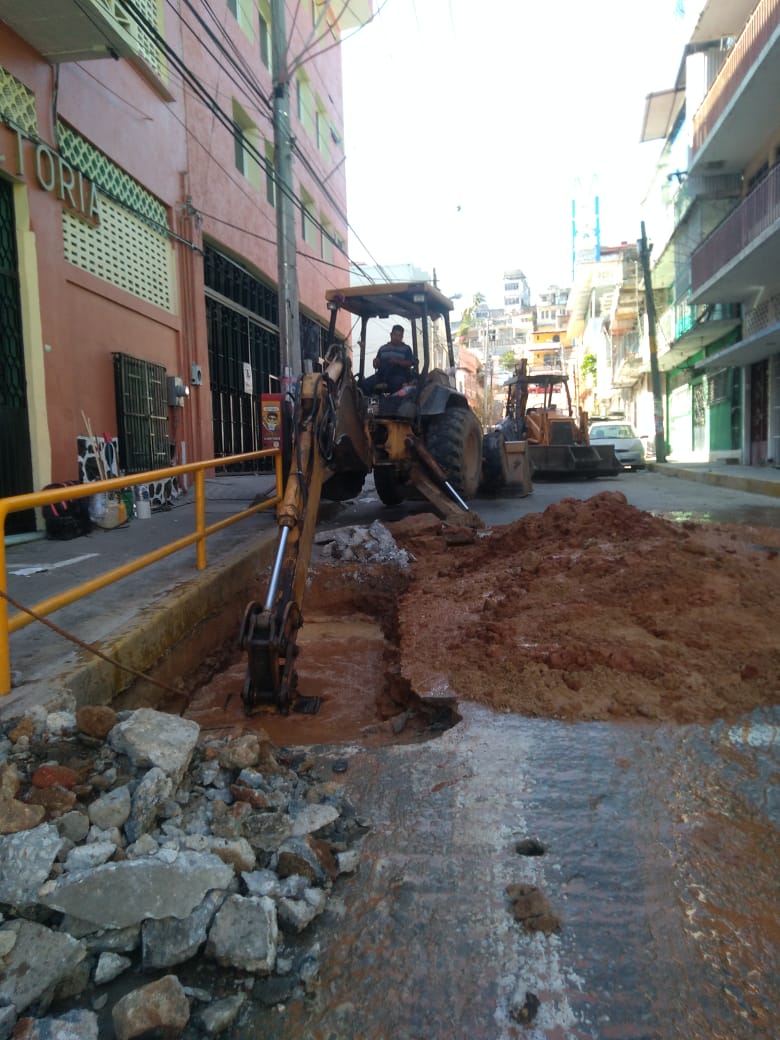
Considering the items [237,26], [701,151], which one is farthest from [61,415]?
[701,151]

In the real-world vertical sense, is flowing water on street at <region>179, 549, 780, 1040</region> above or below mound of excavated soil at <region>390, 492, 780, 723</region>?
below

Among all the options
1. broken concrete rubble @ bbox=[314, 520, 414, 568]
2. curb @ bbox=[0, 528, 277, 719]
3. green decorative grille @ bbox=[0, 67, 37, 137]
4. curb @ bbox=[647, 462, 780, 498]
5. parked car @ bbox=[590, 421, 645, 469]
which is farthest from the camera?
parked car @ bbox=[590, 421, 645, 469]

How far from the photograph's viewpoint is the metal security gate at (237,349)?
47.8ft

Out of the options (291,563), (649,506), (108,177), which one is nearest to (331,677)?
(291,563)

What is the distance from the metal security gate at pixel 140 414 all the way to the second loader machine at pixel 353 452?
2.57 meters

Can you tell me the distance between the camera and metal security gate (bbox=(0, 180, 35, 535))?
748cm

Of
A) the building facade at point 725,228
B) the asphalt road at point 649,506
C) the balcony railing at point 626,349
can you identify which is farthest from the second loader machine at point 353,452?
the balcony railing at point 626,349

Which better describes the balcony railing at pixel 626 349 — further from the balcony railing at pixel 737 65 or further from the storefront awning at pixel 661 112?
the balcony railing at pixel 737 65

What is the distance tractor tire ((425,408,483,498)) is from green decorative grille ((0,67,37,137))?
5.29 metres

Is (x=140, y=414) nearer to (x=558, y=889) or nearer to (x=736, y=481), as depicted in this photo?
(x=558, y=889)

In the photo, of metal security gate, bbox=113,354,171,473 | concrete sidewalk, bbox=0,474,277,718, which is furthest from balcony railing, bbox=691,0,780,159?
concrete sidewalk, bbox=0,474,277,718

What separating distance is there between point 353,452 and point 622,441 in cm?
1760

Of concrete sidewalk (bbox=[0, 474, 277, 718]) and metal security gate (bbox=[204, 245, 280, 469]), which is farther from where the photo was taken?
metal security gate (bbox=[204, 245, 280, 469])

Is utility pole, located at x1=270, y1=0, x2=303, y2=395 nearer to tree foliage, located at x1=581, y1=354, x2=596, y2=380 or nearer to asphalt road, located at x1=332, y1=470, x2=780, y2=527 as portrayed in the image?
asphalt road, located at x1=332, y1=470, x2=780, y2=527
